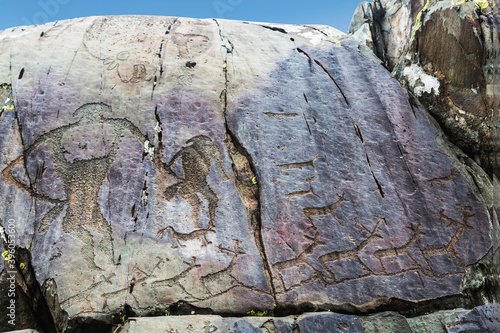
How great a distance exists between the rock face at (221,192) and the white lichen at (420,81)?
189 millimetres

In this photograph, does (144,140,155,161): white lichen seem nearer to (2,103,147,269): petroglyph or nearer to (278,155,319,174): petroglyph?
(2,103,147,269): petroglyph

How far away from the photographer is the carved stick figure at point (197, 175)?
8.59 ft

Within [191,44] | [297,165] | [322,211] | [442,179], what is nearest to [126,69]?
[191,44]

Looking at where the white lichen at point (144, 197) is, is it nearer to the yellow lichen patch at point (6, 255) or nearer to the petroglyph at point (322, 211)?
the yellow lichen patch at point (6, 255)

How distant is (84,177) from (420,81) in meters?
A: 2.83

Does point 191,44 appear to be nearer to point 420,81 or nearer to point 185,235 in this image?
point 185,235

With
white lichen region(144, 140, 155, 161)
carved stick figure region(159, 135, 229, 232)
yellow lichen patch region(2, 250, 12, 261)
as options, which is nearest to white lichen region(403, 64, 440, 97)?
carved stick figure region(159, 135, 229, 232)

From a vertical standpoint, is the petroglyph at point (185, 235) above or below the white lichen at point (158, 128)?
below

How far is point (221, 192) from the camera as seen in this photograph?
267 centimetres

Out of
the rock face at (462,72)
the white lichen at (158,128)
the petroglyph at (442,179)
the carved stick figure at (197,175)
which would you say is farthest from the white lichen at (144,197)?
the rock face at (462,72)

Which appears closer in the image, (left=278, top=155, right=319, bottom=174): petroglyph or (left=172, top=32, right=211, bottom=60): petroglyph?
(left=278, top=155, right=319, bottom=174): petroglyph

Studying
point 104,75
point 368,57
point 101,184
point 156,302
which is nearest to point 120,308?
point 156,302

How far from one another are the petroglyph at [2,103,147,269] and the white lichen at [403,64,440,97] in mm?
2317

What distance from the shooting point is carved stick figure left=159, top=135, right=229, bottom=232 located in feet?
8.59
